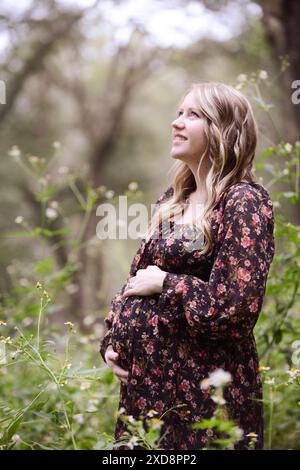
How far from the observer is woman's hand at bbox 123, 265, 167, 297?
1937mm

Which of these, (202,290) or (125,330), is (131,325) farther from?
(202,290)

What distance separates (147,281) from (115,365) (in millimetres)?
378

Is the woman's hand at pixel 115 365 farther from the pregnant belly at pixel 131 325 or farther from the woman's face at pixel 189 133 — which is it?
the woman's face at pixel 189 133

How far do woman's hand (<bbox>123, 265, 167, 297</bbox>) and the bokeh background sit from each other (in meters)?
0.28

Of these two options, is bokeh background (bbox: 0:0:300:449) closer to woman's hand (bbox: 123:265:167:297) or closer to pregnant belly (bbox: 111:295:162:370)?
pregnant belly (bbox: 111:295:162:370)

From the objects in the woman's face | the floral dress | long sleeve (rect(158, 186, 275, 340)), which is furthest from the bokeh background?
the woman's face

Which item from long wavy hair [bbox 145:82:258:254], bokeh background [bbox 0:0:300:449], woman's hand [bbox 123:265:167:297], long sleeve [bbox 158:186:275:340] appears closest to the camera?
long sleeve [bbox 158:186:275:340]

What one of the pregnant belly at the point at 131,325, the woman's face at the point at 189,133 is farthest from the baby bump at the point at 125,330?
the woman's face at the point at 189,133

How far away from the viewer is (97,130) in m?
10.7

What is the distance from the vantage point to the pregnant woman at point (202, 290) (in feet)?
5.93

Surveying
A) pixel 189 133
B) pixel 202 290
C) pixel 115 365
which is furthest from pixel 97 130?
pixel 202 290

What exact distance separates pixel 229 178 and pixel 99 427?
1.78m

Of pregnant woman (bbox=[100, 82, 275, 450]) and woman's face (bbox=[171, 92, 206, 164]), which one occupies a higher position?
woman's face (bbox=[171, 92, 206, 164])

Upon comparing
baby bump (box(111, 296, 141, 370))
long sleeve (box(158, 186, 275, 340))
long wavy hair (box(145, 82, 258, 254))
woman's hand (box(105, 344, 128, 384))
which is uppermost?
long wavy hair (box(145, 82, 258, 254))
